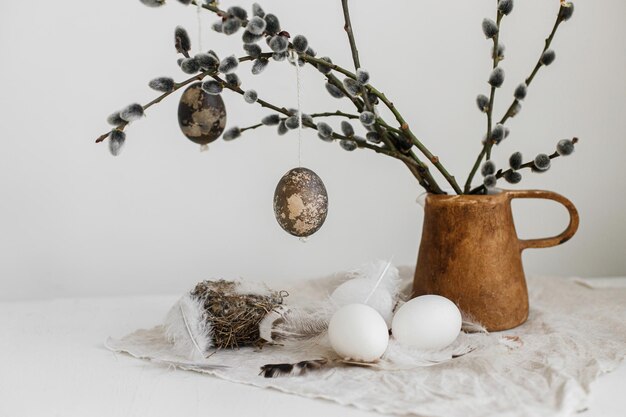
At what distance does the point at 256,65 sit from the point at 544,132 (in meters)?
0.83

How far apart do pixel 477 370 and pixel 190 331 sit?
0.39 metres

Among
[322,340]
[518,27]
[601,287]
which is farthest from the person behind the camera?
[518,27]

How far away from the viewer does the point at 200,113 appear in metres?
0.89

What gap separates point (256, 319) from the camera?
0.96 meters

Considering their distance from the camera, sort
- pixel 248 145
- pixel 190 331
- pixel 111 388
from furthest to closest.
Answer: pixel 248 145 → pixel 190 331 → pixel 111 388

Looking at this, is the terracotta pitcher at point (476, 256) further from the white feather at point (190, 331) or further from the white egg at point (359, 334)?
the white feather at point (190, 331)

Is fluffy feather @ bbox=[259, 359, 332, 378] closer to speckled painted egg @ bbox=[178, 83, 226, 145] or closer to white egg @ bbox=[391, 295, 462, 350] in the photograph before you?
white egg @ bbox=[391, 295, 462, 350]

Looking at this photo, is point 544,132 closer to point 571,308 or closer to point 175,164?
point 571,308

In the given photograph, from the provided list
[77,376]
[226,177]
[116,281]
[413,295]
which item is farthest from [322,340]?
[116,281]

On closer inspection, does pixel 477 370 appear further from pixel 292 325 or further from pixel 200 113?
pixel 200 113

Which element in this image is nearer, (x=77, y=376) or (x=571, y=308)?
(x=77, y=376)

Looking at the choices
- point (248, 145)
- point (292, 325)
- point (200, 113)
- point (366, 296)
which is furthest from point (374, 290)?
point (248, 145)

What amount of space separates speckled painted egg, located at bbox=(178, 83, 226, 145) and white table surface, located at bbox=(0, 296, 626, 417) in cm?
32

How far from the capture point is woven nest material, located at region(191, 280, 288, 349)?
0.94 m
